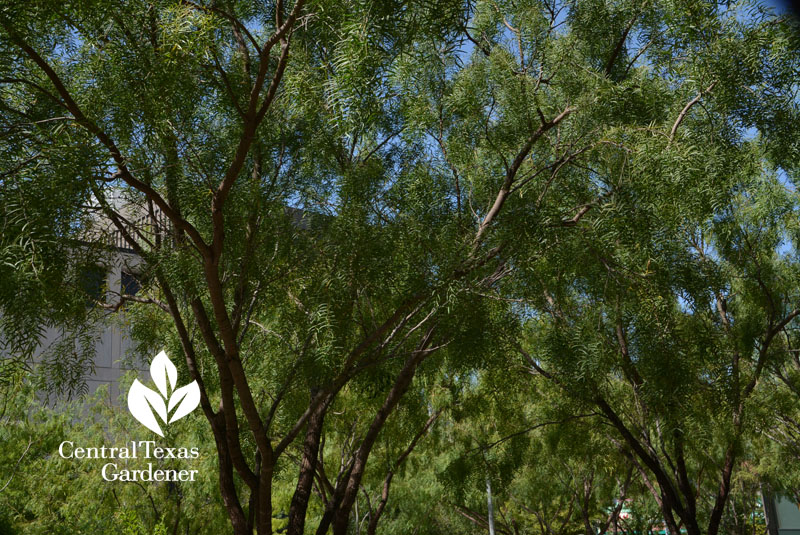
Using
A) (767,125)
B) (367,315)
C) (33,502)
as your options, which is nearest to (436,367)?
(367,315)

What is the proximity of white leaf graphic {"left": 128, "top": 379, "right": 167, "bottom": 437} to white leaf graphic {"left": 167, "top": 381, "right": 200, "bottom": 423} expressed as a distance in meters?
0.30

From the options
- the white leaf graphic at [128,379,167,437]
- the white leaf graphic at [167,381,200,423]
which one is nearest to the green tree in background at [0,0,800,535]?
the white leaf graphic at [167,381,200,423]

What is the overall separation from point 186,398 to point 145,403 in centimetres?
215

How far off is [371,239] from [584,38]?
9.46ft

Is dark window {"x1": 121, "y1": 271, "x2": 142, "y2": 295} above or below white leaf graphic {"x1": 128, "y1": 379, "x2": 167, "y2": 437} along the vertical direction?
above

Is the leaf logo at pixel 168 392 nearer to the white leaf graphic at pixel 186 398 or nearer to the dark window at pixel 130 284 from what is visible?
the white leaf graphic at pixel 186 398

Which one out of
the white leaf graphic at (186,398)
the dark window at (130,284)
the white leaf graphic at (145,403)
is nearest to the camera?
the dark window at (130,284)

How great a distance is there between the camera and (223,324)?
5066 millimetres

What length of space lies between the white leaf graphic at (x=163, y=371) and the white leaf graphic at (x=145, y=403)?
1.04ft

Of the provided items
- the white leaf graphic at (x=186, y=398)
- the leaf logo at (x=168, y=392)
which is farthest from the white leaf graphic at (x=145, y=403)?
the white leaf graphic at (x=186, y=398)

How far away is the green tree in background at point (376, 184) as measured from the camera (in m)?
4.03

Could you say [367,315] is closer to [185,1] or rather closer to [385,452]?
[185,1]

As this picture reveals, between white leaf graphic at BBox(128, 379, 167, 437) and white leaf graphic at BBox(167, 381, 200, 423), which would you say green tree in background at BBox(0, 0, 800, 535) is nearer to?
white leaf graphic at BBox(167, 381, 200, 423)

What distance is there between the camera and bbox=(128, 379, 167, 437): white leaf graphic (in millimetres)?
8531
